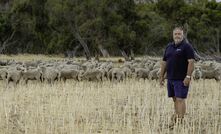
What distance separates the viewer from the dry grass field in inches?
330

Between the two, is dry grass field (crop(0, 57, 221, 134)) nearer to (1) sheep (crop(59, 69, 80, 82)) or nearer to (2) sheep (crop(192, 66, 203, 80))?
(1) sheep (crop(59, 69, 80, 82))

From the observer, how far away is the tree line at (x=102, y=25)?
37.5 m

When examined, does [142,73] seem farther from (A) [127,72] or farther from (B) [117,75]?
(B) [117,75]

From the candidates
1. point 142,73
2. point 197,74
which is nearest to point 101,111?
point 142,73

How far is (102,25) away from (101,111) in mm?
27285

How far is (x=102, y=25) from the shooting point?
37312 millimetres

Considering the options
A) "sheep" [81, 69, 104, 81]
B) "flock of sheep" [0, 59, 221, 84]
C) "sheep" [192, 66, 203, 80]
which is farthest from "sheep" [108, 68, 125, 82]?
"sheep" [192, 66, 203, 80]

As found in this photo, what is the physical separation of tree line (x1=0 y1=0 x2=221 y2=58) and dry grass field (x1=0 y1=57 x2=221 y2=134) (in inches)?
892

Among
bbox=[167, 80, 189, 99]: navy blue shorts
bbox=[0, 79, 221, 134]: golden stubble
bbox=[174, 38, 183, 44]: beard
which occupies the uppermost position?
bbox=[174, 38, 183, 44]: beard

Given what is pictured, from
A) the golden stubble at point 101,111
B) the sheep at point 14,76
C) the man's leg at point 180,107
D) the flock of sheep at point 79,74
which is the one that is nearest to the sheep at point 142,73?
the flock of sheep at point 79,74

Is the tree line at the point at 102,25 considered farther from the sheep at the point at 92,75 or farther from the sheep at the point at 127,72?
the sheep at the point at 92,75

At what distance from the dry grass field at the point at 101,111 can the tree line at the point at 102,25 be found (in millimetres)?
22645

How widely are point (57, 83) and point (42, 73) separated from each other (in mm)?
1068

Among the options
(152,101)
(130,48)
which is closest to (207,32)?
(130,48)
